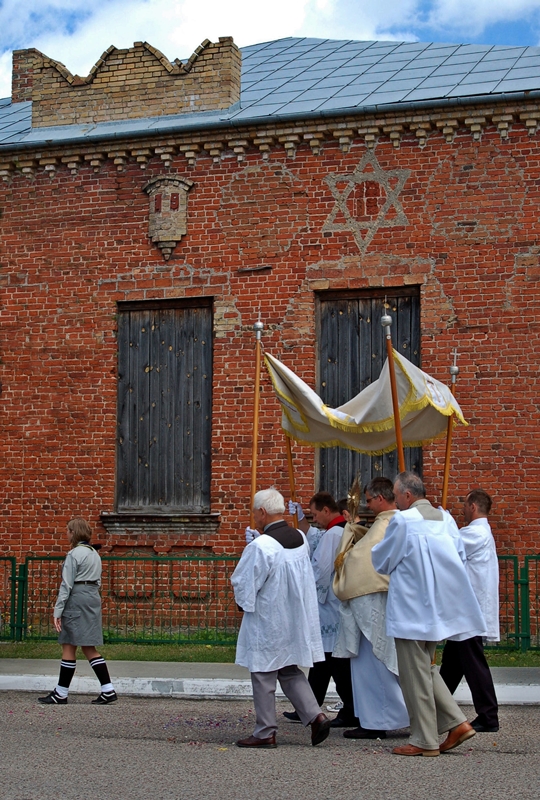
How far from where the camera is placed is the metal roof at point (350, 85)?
14023mm

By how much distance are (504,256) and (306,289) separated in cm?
245

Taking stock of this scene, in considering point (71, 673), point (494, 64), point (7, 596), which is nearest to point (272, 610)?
point (71, 673)

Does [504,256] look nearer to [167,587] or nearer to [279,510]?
[167,587]

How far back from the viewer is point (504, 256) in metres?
13.5

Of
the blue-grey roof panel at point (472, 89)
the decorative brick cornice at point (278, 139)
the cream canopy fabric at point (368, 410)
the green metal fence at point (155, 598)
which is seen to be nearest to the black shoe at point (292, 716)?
the cream canopy fabric at point (368, 410)

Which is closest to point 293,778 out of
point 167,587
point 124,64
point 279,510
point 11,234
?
point 279,510

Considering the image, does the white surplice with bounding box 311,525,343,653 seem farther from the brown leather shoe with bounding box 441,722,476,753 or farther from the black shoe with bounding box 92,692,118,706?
the black shoe with bounding box 92,692,118,706

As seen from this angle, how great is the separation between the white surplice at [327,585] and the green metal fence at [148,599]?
4482mm

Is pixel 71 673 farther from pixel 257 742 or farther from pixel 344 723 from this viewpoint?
pixel 257 742

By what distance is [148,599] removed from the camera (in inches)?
555

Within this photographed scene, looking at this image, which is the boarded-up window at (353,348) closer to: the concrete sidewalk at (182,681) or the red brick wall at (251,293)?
the red brick wall at (251,293)

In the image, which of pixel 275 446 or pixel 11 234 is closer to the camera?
pixel 275 446

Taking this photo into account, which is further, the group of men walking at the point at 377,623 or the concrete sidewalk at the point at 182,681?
the concrete sidewalk at the point at 182,681

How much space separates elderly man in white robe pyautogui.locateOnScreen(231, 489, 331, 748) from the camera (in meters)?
7.38
